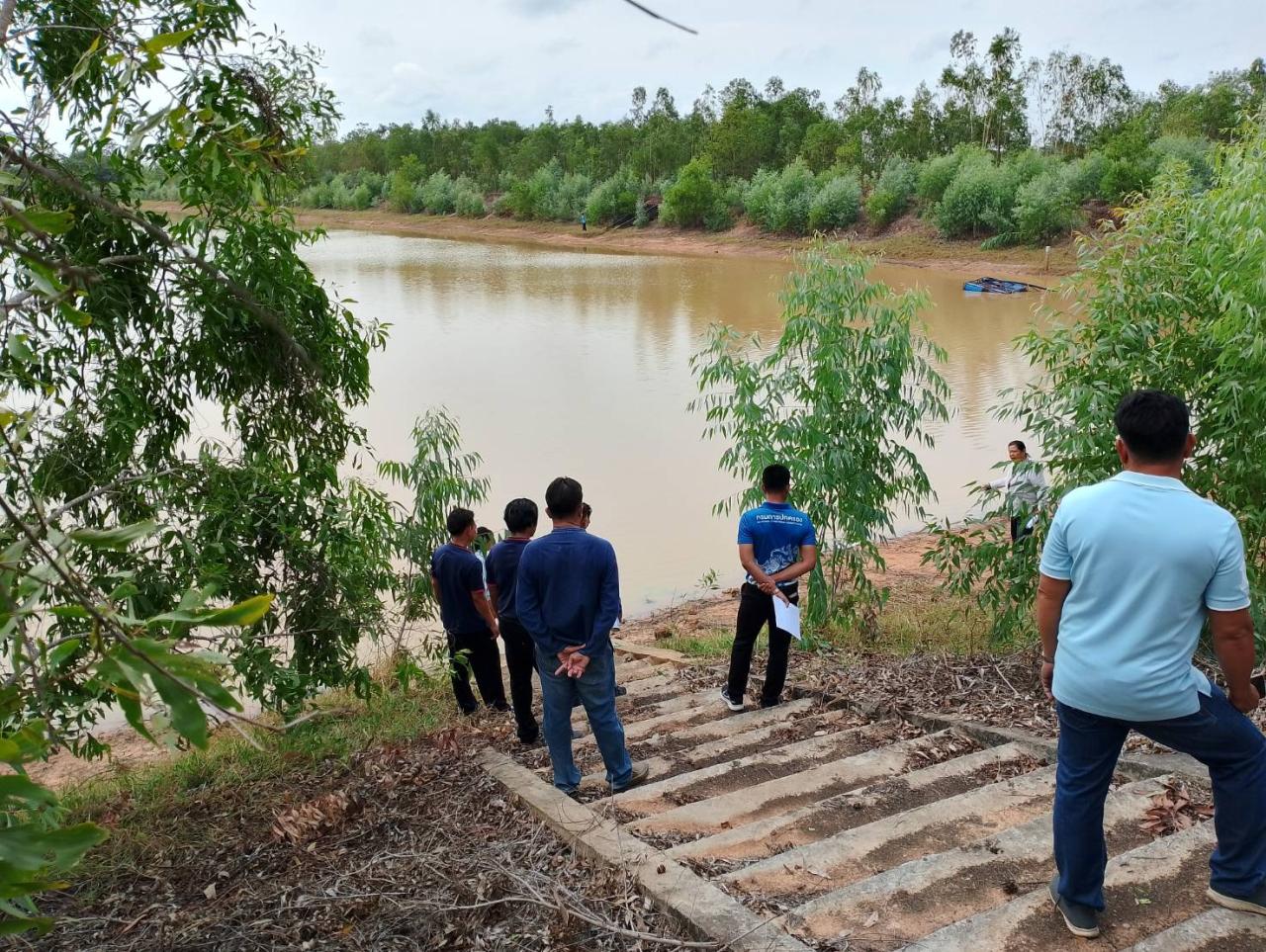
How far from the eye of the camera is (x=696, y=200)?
165 feet

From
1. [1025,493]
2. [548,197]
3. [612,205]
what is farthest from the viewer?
[548,197]

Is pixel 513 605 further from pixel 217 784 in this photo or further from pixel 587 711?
pixel 217 784

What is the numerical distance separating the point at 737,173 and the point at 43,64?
55.3 meters

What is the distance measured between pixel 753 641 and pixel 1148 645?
286 cm

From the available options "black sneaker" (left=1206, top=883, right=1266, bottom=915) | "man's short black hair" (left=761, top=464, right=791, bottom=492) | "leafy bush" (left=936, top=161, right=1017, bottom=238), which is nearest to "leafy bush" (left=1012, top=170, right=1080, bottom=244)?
"leafy bush" (left=936, top=161, right=1017, bottom=238)

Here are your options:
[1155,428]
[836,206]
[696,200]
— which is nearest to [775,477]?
[1155,428]

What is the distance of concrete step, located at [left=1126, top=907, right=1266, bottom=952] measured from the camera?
99.9 inches

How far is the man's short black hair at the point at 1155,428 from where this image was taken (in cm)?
260

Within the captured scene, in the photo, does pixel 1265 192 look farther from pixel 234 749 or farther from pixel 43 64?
pixel 234 749

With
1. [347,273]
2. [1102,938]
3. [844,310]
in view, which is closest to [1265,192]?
[844,310]

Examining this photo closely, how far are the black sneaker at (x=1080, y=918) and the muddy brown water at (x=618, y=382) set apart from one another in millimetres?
4551

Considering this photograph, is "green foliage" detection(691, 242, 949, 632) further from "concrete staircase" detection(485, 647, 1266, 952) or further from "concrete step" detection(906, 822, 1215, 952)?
"concrete step" detection(906, 822, 1215, 952)

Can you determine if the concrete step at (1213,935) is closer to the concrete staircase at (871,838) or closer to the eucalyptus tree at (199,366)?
the concrete staircase at (871,838)

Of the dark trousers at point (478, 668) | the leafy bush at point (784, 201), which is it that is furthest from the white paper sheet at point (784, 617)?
the leafy bush at point (784, 201)
